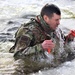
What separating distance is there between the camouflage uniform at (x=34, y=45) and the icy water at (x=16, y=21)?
0.18m

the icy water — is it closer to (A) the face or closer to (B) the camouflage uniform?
(B) the camouflage uniform

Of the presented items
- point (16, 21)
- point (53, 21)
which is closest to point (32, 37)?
point (53, 21)

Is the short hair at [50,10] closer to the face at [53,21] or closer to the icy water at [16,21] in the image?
the face at [53,21]

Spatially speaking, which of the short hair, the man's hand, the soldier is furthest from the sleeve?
the short hair

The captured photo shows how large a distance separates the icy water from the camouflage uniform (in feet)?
0.58

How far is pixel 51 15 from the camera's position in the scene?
4.83 meters

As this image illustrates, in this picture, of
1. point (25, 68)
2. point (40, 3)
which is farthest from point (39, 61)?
point (40, 3)

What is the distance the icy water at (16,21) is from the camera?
16.1 ft

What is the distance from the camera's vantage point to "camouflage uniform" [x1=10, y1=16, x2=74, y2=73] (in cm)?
477

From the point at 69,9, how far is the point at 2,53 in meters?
4.02

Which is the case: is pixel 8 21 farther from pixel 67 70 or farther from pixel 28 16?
pixel 67 70

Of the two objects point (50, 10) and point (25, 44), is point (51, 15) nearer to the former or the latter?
point (50, 10)

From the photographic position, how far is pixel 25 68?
192 inches

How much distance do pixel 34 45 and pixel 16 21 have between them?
3.20 m
